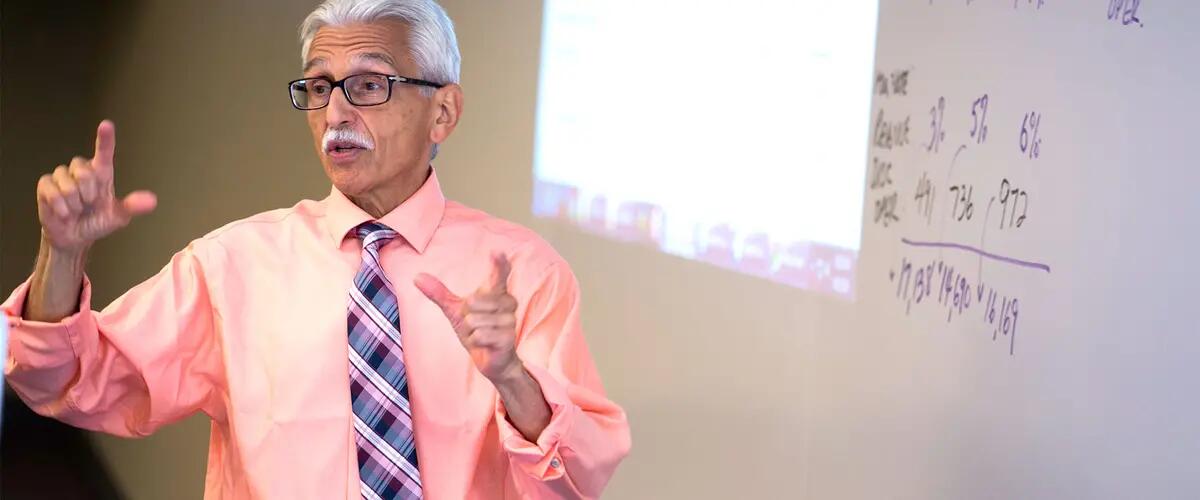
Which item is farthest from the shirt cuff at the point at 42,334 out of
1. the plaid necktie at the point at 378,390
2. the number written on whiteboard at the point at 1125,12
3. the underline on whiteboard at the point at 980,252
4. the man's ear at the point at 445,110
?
the number written on whiteboard at the point at 1125,12

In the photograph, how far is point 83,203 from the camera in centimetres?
161

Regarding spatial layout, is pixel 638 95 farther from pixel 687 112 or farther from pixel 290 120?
pixel 290 120

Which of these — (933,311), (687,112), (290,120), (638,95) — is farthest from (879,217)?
(290,120)

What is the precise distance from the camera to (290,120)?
436 cm

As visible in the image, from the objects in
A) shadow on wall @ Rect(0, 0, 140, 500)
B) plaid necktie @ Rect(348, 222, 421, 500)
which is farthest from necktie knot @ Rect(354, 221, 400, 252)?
shadow on wall @ Rect(0, 0, 140, 500)

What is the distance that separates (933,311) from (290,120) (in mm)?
2647

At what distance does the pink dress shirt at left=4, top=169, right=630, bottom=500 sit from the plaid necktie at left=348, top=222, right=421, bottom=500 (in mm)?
22

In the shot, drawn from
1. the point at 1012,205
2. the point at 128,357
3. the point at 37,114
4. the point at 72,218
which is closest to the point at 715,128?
the point at 1012,205

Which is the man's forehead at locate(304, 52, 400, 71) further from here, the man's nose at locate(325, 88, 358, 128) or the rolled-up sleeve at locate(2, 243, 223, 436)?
the rolled-up sleeve at locate(2, 243, 223, 436)

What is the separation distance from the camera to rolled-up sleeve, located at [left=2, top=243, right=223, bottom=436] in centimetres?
168

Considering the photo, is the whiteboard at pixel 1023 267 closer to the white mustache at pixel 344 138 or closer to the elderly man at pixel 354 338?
the elderly man at pixel 354 338

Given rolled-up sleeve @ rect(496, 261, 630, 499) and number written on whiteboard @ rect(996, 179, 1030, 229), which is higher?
number written on whiteboard @ rect(996, 179, 1030, 229)

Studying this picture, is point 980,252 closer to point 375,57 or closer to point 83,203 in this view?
point 375,57

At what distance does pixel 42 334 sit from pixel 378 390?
0.43m
